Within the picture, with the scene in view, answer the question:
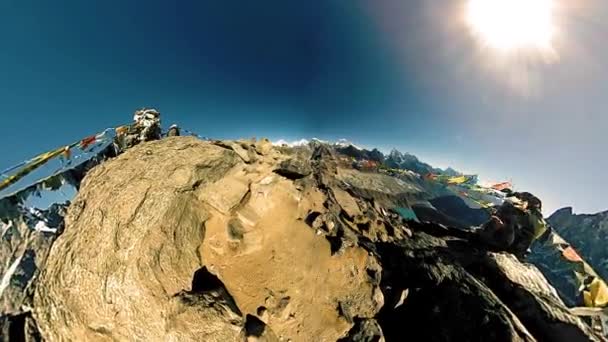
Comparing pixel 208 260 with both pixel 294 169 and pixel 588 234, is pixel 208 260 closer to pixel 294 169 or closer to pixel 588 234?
pixel 294 169

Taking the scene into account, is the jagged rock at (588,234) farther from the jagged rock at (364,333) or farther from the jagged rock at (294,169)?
the jagged rock at (294,169)

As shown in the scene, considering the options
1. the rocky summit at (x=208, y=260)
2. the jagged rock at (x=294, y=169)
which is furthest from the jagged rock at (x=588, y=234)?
the jagged rock at (x=294, y=169)

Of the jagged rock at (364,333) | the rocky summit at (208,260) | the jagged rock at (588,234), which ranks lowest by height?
the jagged rock at (364,333)

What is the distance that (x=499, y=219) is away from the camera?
59.3 ft

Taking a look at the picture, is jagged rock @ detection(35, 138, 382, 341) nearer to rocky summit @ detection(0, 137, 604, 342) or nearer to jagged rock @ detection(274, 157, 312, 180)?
rocky summit @ detection(0, 137, 604, 342)

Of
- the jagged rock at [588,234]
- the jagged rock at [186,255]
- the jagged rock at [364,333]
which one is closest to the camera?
the jagged rock at [186,255]

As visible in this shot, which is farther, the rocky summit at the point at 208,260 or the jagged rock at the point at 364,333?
the jagged rock at the point at 364,333

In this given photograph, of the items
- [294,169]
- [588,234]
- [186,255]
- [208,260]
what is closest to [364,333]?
[208,260]

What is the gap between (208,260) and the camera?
7.89 metres

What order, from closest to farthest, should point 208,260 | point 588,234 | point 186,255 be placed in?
point 186,255 → point 208,260 → point 588,234

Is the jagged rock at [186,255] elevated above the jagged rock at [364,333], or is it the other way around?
the jagged rock at [186,255]

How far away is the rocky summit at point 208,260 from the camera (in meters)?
7.05

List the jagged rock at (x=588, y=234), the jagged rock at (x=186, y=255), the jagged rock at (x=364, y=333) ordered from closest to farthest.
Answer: the jagged rock at (x=186, y=255) < the jagged rock at (x=364, y=333) < the jagged rock at (x=588, y=234)

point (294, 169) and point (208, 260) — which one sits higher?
point (294, 169)
